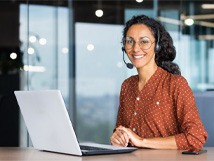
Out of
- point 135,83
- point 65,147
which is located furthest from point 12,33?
point 65,147

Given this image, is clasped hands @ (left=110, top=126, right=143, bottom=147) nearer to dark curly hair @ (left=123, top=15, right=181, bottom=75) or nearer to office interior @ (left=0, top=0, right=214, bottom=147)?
dark curly hair @ (left=123, top=15, right=181, bottom=75)

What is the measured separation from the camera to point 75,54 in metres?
6.80

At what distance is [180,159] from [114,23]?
4532 millimetres

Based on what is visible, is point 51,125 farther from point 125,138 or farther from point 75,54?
point 75,54

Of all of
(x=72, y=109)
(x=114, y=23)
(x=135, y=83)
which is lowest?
(x=72, y=109)

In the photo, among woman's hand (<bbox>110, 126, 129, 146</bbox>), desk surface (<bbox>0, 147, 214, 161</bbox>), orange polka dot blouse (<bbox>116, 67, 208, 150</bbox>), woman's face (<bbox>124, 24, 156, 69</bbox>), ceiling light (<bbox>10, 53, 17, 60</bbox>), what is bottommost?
desk surface (<bbox>0, 147, 214, 161</bbox>)

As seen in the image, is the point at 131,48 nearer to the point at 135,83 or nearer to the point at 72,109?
the point at 135,83

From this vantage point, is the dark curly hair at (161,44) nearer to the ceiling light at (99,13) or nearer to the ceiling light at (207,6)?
the ceiling light at (207,6)

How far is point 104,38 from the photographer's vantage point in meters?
6.79

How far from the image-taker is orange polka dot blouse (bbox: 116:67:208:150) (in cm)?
278

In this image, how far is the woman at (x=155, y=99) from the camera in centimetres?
277

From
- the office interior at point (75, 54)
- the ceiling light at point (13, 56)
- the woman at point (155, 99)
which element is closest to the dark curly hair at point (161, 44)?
Result: the woman at point (155, 99)

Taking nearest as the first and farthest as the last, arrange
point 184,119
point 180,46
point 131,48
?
point 184,119 < point 131,48 < point 180,46

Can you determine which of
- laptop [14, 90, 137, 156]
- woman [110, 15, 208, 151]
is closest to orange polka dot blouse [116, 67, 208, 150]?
woman [110, 15, 208, 151]
